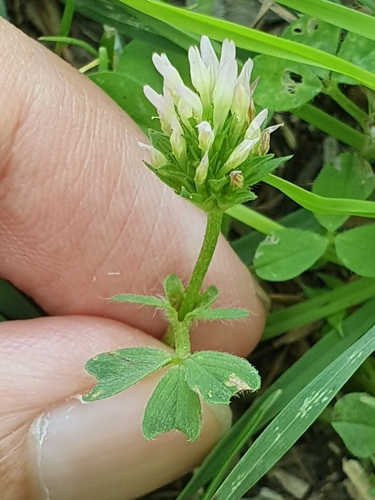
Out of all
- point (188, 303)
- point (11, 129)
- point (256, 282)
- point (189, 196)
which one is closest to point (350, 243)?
point (256, 282)

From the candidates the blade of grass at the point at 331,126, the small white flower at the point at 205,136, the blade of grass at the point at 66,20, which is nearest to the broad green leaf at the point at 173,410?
the small white flower at the point at 205,136

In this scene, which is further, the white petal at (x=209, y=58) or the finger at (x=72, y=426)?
the finger at (x=72, y=426)

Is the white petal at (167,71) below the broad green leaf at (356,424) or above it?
above

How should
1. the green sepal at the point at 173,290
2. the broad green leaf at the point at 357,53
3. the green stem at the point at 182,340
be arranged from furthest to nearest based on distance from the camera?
the broad green leaf at the point at 357,53 → the green sepal at the point at 173,290 → the green stem at the point at 182,340

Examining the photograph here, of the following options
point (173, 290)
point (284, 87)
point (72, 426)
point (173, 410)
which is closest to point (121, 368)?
point (173, 410)

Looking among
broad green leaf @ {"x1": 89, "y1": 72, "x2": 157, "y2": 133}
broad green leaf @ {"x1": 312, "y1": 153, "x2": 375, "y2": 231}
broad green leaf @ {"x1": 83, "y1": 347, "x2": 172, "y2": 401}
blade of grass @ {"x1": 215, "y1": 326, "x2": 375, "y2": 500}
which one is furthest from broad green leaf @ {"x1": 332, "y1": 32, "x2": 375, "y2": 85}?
broad green leaf @ {"x1": 83, "y1": 347, "x2": 172, "y2": 401}

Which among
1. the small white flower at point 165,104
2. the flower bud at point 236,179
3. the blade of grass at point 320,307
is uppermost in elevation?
the small white flower at point 165,104

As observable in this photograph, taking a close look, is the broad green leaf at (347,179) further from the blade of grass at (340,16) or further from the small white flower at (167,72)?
the small white flower at (167,72)

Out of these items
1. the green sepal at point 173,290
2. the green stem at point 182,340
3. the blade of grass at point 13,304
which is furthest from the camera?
the blade of grass at point 13,304
